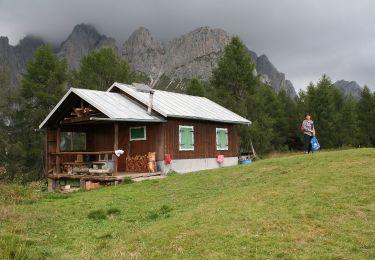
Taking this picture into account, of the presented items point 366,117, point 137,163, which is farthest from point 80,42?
point 137,163

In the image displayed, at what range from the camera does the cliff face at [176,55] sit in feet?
572

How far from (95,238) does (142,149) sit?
1419cm

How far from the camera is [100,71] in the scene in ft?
149

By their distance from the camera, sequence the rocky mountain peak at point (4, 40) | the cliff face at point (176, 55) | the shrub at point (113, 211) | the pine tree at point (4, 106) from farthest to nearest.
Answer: the cliff face at point (176, 55) → the rocky mountain peak at point (4, 40) → the pine tree at point (4, 106) → the shrub at point (113, 211)

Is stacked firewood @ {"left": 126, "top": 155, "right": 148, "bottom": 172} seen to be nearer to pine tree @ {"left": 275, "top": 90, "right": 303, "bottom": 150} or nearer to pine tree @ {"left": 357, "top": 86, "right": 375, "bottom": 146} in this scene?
pine tree @ {"left": 275, "top": 90, "right": 303, "bottom": 150}

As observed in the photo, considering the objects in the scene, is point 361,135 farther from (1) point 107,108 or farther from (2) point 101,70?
(1) point 107,108

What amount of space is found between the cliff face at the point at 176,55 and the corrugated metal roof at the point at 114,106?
144917 millimetres

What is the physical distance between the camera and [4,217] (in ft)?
35.0

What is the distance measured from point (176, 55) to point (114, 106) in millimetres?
173547

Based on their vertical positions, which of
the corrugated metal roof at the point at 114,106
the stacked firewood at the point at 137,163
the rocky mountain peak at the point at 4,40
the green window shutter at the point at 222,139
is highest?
the rocky mountain peak at the point at 4,40

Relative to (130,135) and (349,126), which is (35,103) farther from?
(349,126)

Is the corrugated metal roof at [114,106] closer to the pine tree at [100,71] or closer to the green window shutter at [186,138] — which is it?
the green window shutter at [186,138]

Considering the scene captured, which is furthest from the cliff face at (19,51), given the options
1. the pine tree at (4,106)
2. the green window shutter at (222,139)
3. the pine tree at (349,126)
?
the green window shutter at (222,139)

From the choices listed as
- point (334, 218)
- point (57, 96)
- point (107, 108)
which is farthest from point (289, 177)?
point (57, 96)
